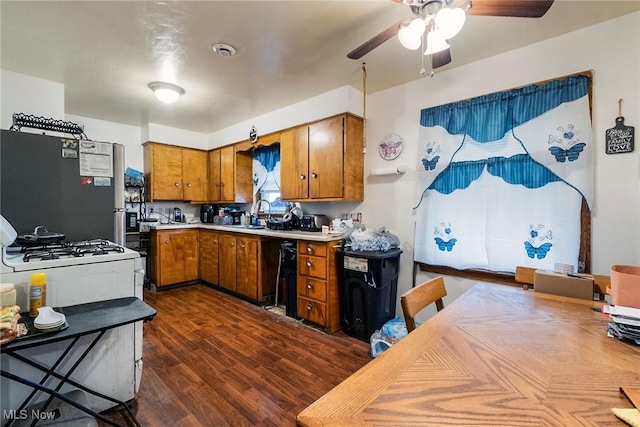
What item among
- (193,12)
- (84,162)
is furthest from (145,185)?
(193,12)

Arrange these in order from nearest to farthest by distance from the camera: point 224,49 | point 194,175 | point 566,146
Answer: point 566,146 → point 224,49 → point 194,175

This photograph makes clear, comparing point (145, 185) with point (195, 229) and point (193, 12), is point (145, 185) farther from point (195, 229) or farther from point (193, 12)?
point (193, 12)

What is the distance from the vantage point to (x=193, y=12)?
5.98 feet

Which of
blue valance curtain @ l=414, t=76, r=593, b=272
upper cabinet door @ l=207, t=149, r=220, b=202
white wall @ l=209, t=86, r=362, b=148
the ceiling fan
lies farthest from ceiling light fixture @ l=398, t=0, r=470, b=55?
upper cabinet door @ l=207, t=149, r=220, b=202

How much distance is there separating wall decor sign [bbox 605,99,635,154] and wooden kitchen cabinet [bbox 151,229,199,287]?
4640mm

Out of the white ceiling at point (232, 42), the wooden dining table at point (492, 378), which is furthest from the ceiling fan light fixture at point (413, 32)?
the wooden dining table at point (492, 378)

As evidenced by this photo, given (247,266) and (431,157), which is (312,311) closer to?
(247,266)

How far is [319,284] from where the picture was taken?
2.74m

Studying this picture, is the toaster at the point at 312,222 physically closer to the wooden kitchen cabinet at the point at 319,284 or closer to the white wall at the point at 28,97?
the wooden kitchen cabinet at the point at 319,284

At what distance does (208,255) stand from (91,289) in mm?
2644

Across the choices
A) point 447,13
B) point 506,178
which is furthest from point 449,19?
point 506,178

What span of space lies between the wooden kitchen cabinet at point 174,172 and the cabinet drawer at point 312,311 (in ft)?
9.42

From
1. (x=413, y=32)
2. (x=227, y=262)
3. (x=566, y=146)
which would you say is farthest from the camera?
(x=227, y=262)

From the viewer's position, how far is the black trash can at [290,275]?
3033 millimetres
